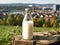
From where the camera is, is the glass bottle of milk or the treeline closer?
the glass bottle of milk

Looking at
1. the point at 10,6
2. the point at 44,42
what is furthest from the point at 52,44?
the point at 10,6

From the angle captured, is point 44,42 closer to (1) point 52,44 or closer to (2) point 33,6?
(1) point 52,44

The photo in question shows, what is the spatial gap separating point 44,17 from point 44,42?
32.5 inches

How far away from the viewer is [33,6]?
202 centimetres

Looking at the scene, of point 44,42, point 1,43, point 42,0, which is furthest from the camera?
point 42,0

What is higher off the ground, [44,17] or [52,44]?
[44,17]

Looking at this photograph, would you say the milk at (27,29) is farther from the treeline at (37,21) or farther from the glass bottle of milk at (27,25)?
the treeline at (37,21)

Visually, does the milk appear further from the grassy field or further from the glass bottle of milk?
the grassy field

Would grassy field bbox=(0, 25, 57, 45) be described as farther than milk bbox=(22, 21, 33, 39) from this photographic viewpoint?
Yes

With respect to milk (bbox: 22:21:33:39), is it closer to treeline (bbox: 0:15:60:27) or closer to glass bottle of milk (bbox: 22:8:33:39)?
glass bottle of milk (bbox: 22:8:33:39)

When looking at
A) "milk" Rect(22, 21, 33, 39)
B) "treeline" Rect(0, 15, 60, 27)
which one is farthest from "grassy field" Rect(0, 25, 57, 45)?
"milk" Rect(22, 21, 33, 39)

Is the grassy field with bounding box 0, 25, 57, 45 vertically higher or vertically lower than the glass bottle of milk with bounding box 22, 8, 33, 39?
lower

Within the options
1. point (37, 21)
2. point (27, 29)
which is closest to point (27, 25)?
point (27, 29)

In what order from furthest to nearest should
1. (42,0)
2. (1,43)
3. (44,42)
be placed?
(42,0), (1,43), (44,42)
